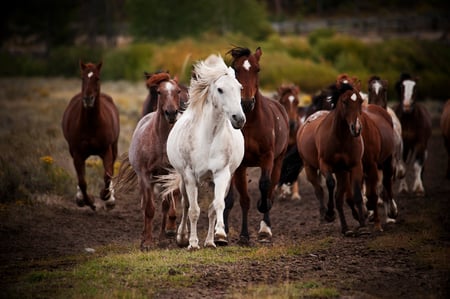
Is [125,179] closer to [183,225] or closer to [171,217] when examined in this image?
[171,217]

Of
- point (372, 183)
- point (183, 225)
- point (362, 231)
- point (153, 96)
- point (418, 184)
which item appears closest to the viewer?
point (183, 225)

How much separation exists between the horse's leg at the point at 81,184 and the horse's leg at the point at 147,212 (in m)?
3.25

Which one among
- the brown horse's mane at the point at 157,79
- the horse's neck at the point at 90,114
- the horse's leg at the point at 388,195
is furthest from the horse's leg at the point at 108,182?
the horse's leg at the point at 388,195

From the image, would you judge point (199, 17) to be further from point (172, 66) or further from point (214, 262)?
point (214, 262)

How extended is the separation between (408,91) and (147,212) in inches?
328

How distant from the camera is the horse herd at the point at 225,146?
980cm

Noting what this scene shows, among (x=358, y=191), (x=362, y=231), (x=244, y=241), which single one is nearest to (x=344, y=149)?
(x=358, y=191)

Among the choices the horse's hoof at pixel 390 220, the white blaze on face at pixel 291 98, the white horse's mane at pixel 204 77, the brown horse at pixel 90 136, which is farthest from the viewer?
the white blaze on face at pixel 291 98

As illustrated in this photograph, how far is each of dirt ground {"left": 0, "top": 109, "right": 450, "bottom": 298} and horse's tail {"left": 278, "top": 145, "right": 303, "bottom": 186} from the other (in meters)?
0.59

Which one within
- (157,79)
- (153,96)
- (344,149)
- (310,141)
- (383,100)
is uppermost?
(157,79)

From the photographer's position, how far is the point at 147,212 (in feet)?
35.2

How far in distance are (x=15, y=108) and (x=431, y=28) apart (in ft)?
146

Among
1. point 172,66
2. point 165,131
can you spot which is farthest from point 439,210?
point 172,66

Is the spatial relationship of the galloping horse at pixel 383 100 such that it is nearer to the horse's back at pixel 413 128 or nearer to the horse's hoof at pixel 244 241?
the horse's back at pixel 413 128
